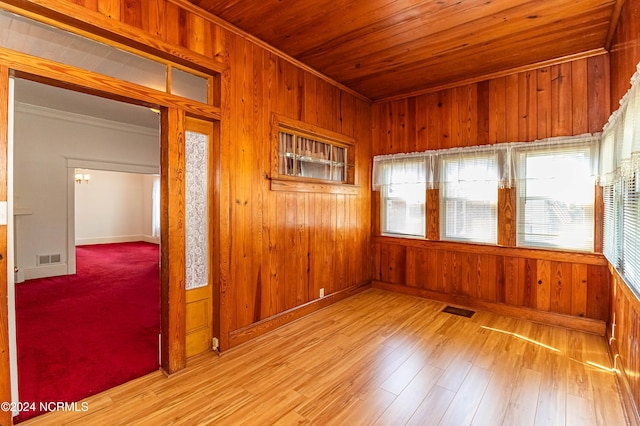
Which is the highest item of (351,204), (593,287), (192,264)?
(351,204)

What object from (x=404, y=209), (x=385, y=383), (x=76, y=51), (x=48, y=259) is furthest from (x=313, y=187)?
(x=48, y=259)

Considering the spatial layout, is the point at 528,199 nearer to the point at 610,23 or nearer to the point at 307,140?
the point at 610,23

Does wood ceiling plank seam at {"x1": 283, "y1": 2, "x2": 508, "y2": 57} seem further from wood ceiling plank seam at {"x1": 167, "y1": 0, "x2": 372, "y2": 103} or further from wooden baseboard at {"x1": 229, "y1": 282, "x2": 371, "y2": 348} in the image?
wooden baseboard at {"x1": 229, "y1": 282, "x2": 371, "y2": 348}

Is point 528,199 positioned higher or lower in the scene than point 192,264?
higher

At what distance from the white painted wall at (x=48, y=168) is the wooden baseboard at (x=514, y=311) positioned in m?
5.93

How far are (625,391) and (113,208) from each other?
1189 cm

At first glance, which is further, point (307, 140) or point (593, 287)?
point (307, 140)

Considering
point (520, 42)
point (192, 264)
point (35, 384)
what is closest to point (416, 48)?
point (520, 42)

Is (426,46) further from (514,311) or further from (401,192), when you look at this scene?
(514,311)

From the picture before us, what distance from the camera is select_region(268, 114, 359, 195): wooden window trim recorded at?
314cm

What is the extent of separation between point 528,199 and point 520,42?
1663 mm

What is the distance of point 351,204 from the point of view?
4297 mm

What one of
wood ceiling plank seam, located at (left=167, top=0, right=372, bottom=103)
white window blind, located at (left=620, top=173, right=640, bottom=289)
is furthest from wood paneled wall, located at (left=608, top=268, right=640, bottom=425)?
wood ceiling plank seam, located at (left=167, top=0, right=372, bottom=103)

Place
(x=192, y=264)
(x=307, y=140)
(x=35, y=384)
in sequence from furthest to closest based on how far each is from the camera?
(x=307, y=140), (x=192, y=264), (x=35, y=384)
